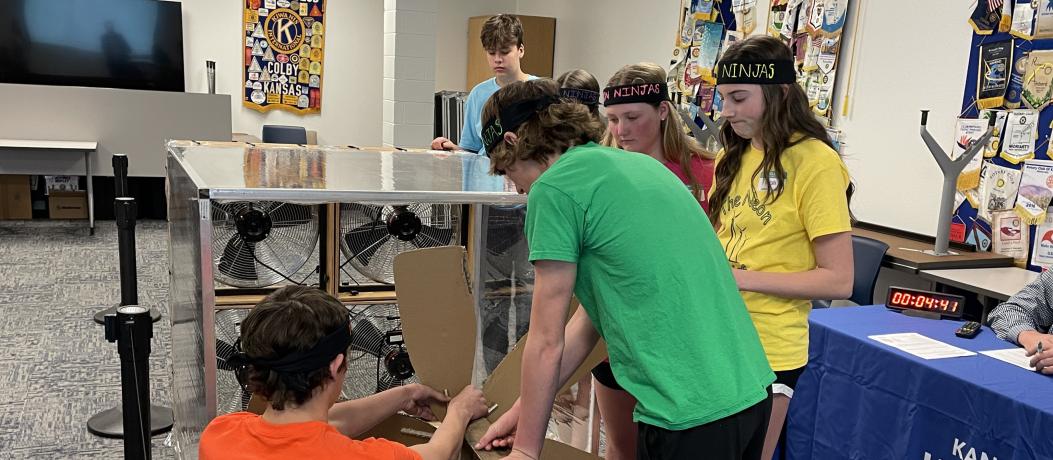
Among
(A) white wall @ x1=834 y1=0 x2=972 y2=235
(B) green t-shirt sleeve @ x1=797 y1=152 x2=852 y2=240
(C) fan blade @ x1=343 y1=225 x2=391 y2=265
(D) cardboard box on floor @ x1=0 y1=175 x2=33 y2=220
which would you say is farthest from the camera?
(D) cardboard box on floor @ x1=0 y1=175 x2=33 y2=220

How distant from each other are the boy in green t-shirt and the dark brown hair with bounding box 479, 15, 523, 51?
1.82 m

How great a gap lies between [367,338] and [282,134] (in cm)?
577

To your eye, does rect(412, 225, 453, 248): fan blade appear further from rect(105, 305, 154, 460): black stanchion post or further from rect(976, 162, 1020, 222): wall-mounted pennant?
rect(976, 162, 1020, 222): wall-mounted pennant

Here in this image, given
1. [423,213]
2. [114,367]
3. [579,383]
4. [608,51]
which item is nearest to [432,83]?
[608,51]

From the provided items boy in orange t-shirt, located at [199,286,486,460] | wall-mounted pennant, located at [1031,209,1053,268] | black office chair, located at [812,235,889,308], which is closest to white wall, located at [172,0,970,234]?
wall-mounted pennant, located at [1031,209,1053,268]

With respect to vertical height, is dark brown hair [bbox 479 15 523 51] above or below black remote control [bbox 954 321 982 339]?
above

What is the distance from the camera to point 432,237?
2.30m

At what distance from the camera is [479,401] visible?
4.93ft

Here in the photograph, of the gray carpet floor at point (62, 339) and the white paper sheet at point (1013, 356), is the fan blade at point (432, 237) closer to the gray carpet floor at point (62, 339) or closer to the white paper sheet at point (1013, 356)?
the gray carpet floor at point (62, 339)

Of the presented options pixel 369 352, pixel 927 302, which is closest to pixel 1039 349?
pixel 927 302

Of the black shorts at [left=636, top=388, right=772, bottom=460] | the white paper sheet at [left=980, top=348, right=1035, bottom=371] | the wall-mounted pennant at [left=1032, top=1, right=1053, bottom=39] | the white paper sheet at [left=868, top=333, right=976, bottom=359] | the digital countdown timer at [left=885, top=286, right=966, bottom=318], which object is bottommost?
the white paper sheet at [left=980, top=348, right=1035, bottom=371]

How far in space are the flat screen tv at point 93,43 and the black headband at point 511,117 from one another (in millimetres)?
7022

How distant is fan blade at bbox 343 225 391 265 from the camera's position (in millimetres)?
2197

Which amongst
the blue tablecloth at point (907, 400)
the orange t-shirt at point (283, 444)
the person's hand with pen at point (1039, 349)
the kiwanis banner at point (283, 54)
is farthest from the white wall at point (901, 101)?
the kiwanis banner at point (283, 54)
